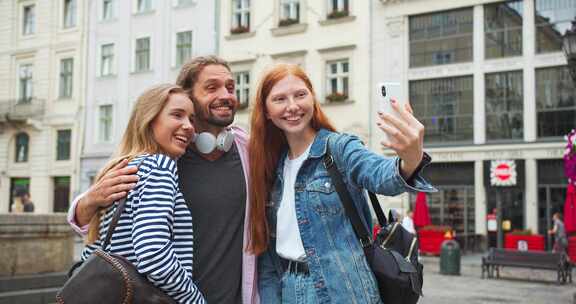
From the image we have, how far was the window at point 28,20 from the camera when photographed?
34875 mm

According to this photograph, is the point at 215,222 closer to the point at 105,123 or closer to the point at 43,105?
the point at 105,123

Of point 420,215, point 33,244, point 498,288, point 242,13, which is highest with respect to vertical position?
point 242,13

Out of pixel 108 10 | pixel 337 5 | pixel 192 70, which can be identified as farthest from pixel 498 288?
pixel 108 10

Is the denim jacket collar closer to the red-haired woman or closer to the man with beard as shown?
the red-haired woman

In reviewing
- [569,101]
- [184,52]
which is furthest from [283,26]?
[569,101]

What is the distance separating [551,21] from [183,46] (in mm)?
16347

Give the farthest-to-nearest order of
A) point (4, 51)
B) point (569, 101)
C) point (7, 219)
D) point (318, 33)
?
point (4, 51) → point (318, 33) → point (569, 101) → point (7, 219)

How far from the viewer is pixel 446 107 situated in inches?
933

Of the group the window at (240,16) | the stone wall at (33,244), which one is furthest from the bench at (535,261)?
the window at (240,16)

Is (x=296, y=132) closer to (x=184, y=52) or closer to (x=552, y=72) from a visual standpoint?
(x=552, y=72)

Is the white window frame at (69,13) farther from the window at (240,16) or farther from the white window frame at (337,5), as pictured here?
the white window frame at (337,5)

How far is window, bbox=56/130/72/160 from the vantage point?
3256 centimetres

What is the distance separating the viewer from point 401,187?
7.32 feet

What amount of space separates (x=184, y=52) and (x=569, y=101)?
675 inches
